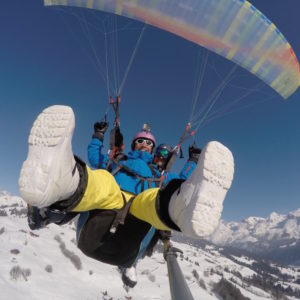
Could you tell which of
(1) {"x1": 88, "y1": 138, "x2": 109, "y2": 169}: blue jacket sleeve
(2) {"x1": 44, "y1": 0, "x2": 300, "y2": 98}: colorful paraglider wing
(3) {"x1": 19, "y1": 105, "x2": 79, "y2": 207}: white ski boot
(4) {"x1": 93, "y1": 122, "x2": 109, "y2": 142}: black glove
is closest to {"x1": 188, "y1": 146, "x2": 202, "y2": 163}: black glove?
(1) {"x1": 88, "y1": 138, "x2": 109, "y2": 169}: blue jacket sleeve

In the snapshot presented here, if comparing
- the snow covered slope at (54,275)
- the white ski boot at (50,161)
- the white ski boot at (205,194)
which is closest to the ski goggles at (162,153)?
the white ski boot at (205,194)

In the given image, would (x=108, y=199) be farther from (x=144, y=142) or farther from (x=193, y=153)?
(x=144, y=142)

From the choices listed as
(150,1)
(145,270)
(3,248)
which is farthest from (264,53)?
(145,270)

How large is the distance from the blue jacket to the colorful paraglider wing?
12.0 ft

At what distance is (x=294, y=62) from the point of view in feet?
21.4

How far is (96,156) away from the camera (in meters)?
3.88

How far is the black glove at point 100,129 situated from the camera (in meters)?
4.05

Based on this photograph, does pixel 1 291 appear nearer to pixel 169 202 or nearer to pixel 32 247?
pixel 32 247

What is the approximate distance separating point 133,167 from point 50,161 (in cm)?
211

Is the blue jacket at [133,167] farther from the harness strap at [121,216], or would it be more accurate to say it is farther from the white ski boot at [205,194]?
the white ski boot at [205,194]

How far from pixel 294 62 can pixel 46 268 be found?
2091cm

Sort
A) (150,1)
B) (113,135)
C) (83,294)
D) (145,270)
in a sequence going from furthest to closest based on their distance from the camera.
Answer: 1. (145,270)
2. (83,294)
3. (150,1)
4. (113,135)

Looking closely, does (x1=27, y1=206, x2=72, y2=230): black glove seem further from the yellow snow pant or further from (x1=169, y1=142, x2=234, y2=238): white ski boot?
(x1=169, y1=142, x2=234, y2=238): white ski boot

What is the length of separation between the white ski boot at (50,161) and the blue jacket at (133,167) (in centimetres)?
153
